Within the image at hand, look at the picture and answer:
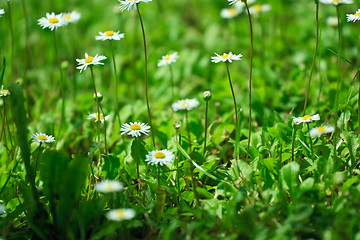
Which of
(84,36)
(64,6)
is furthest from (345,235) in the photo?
(64,6)

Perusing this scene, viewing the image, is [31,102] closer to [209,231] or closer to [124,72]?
[124,72]

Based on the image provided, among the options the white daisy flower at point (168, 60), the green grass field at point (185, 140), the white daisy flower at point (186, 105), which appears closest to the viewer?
the green grass field at point (185, 140)

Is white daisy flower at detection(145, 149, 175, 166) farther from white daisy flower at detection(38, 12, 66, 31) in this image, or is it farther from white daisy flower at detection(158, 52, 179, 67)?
white daisy flower at detection(38, 12, 66, 31)

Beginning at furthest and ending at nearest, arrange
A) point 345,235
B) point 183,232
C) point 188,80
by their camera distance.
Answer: point 188,80
point 183,232
point 345,235

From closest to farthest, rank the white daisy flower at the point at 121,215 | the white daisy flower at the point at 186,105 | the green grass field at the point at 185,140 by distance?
the white daisy flower at the point at 121,215 < the green grass field at the point at 185,140 < the white daisy flower at the point at 186,105

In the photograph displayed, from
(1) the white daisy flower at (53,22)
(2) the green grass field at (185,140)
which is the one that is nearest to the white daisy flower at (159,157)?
(2) the green grass field at (185,140)

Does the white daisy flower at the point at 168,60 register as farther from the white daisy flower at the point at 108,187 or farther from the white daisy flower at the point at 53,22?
the white daisy flower at the point at 108,187

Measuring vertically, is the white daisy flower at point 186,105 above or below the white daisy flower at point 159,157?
above

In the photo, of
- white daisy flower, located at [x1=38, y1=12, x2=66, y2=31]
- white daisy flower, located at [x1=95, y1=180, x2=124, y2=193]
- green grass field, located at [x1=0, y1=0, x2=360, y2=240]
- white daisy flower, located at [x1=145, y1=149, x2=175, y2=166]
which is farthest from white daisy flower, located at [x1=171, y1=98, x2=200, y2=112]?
white daisy flower, located at [x1=38, y1=12, x2=66, y2=31]
